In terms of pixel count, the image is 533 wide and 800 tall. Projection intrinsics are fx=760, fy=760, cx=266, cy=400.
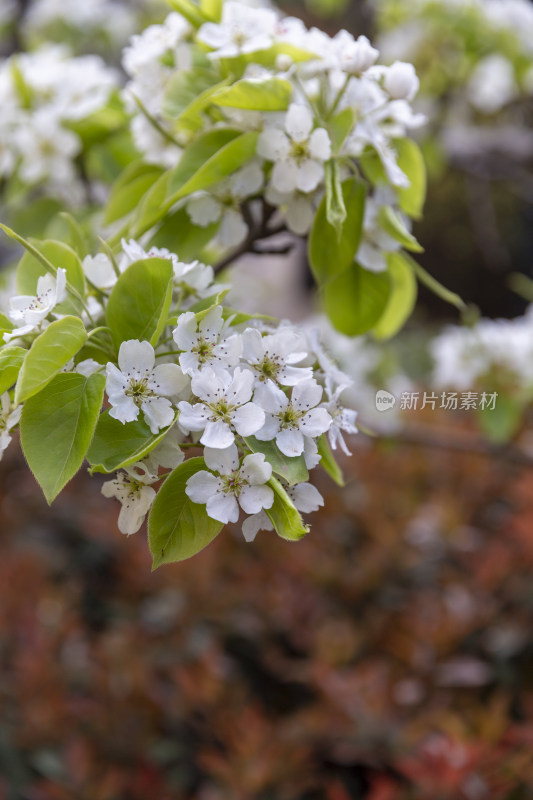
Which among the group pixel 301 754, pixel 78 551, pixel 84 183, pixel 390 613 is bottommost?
pixel 78 551

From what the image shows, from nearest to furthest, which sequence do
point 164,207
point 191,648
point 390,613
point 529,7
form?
point 164,207, point 191,648, point 390,613, point 529,7

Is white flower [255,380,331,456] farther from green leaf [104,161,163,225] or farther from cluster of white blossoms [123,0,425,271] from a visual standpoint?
green leaf [104,161,163,225]

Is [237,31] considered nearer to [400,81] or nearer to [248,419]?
[400,81]

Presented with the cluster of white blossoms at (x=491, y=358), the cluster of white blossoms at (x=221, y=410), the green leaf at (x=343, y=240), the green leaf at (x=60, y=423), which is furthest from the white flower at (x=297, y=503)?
the cluster of white blossoms at (x=491, y=358)

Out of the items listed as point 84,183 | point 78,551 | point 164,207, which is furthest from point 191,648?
point 164,207

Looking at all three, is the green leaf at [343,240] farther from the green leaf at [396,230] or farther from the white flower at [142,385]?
the white flower at [142,385]

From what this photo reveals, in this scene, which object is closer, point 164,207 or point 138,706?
point 164,207

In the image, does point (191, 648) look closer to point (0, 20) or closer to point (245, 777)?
point (245, 777)
